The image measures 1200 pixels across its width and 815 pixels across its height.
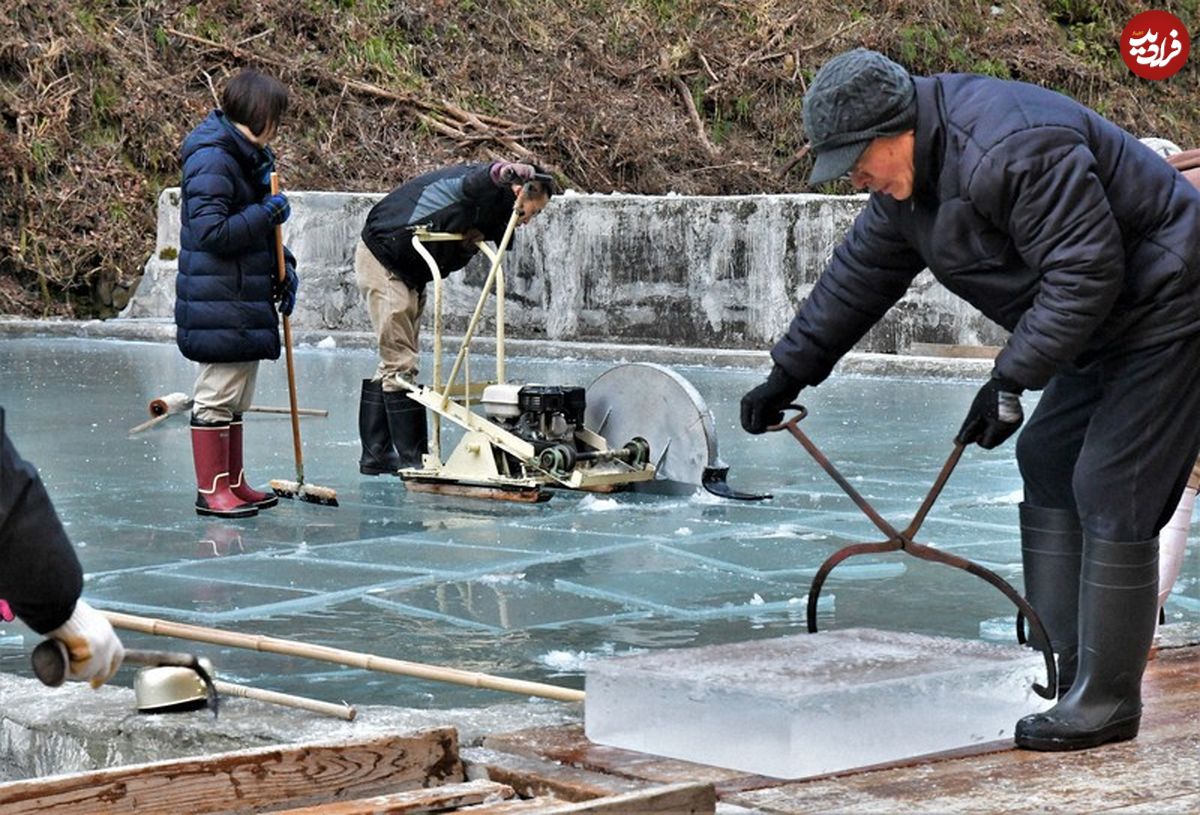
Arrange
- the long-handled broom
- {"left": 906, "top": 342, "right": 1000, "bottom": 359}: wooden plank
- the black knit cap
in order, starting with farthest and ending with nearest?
{"left": 906, "top": 342, "right": 1000, "bottom": 359}: wooden plank, the long-handled broom, the black knit cap

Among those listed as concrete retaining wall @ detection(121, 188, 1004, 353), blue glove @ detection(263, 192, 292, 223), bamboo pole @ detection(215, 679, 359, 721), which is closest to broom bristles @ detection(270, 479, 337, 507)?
blue glove @ detection(263, 192, 292, 223)

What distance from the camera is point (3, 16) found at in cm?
2320

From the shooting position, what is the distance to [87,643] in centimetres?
291

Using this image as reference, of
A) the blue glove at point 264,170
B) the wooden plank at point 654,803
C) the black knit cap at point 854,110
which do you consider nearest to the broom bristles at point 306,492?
the blue glove at point 264,170

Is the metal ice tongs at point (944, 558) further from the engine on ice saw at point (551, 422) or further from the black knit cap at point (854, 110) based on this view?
the engine on ice saw at point (551, 422)

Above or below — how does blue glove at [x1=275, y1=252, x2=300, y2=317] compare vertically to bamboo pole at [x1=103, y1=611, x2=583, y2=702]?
above

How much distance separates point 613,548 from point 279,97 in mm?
2184

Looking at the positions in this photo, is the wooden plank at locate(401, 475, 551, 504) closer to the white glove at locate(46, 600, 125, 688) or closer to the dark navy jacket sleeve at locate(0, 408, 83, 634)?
the white glove at locate(46, 600, 125, 688)

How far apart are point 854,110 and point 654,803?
1432mm

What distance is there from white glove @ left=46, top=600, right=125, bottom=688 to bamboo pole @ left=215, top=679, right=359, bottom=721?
1297 millimetres

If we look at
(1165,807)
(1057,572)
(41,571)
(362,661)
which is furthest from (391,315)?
(41,571)

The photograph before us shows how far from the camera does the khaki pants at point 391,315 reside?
9031mm

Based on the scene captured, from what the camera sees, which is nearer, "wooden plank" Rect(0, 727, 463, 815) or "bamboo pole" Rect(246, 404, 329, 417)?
"wooden plank" Rect(0, 727, 463, 815)

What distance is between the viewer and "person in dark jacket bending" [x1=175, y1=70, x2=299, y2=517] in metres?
7.80
